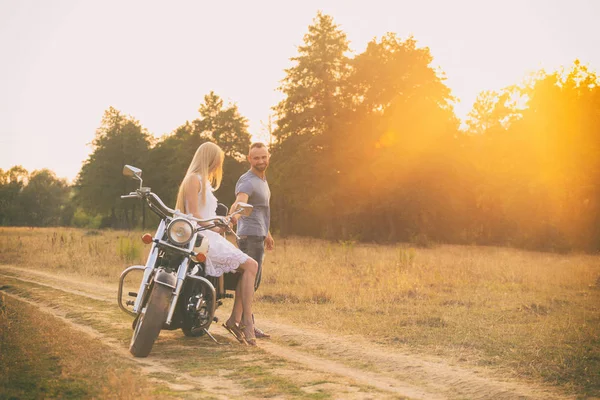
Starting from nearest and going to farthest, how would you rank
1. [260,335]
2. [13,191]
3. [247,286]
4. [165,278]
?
1. [165,278]
2. [247,286]
3. [260,335]
4. [13,191]

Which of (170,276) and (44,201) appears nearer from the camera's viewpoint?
(170,276)

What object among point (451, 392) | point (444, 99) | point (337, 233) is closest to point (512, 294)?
point (451, 392)

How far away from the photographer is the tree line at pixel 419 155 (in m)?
31.1

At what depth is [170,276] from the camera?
20.2 feet

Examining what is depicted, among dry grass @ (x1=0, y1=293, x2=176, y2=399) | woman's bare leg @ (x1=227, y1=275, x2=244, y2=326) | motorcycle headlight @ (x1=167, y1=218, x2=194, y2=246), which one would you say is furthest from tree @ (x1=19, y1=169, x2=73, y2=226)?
motorcycle headlight @ (x1=167, y1=218, x2=194, y2=246)

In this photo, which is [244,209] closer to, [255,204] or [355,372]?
[255,204]

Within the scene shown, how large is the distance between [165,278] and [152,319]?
0.44 meters

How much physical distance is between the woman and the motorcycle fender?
66cm

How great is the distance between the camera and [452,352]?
7195 mm

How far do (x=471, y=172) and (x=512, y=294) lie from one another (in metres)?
23.7

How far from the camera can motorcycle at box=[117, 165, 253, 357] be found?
608 centimetres

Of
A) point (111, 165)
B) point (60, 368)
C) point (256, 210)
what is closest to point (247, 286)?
point (256, 210)

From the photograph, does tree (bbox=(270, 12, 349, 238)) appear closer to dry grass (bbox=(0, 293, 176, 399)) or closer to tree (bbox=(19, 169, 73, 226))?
dry grass (bbox=(0, 293, 176, 399))

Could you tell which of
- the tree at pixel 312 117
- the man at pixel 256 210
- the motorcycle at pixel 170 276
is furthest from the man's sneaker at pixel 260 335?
the tree at pixel 312 117
